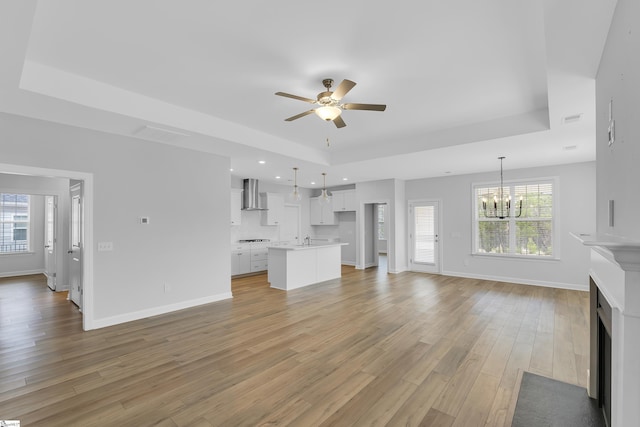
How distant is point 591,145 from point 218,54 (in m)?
5.58

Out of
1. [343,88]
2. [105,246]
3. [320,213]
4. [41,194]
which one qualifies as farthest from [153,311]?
[320,213]

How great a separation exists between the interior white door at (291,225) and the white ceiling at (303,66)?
481cm

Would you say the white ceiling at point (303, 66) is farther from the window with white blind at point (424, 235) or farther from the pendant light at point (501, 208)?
the window with white blind at point (424, 235)

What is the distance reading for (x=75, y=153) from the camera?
12.7 ft

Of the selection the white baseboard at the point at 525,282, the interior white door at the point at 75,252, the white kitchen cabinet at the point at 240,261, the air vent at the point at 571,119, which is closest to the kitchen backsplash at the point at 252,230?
the white kitchen cabinet at the point at 240,261

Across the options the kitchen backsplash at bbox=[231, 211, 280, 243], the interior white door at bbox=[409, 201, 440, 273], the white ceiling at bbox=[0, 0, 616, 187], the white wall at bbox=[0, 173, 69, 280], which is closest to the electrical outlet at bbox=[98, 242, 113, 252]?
the white ceiling at bbox=[0, 0, 616, 187]

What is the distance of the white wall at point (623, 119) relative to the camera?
1.36 meters

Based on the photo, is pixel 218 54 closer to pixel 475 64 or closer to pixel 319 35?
pixel 319 35

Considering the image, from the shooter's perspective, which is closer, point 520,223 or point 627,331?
point 627,331

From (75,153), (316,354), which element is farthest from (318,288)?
(75,153)

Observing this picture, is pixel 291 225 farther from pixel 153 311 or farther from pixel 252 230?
pixel 153 311

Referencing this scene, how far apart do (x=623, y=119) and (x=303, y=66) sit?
2.36 meters

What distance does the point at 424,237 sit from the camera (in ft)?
26.9

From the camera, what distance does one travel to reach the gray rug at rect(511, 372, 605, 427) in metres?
2.14
